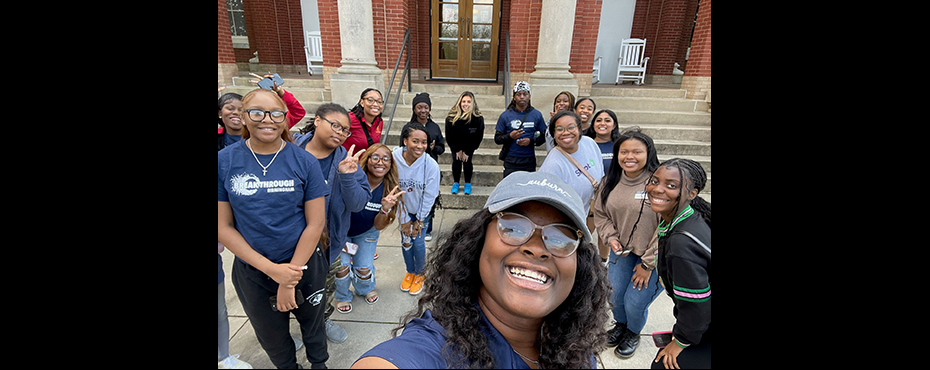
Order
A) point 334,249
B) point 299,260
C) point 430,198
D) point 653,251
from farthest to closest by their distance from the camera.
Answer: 1. point 430,198
2. point 334,249
3. point 653,251
4. point 299,260

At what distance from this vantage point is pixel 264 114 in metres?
1.23

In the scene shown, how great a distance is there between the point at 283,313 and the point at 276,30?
41.2 ft

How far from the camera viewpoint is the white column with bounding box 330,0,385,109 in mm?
6215

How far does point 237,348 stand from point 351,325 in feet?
6.37

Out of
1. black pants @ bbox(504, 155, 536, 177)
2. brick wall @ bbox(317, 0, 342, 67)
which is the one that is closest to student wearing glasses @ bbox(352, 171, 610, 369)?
black pants @ bbox(504, 155, 536, 177)

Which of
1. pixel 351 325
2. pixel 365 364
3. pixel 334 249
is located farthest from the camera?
pixel 351 325

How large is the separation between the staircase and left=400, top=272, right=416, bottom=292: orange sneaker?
2122mm

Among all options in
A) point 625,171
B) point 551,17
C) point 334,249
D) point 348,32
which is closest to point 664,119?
point 551,17

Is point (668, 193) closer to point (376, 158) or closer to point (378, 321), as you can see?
point (376, 158)

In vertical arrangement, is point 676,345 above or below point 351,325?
above

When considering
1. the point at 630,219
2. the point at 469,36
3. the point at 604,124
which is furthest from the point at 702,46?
the point at 630,219

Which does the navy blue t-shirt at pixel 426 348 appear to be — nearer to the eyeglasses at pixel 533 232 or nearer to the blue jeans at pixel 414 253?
the eyeglasses at pixel 533 232

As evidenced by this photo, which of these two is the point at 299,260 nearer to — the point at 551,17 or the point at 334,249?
the point at 334,249

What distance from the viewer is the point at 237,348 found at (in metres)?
0.71
